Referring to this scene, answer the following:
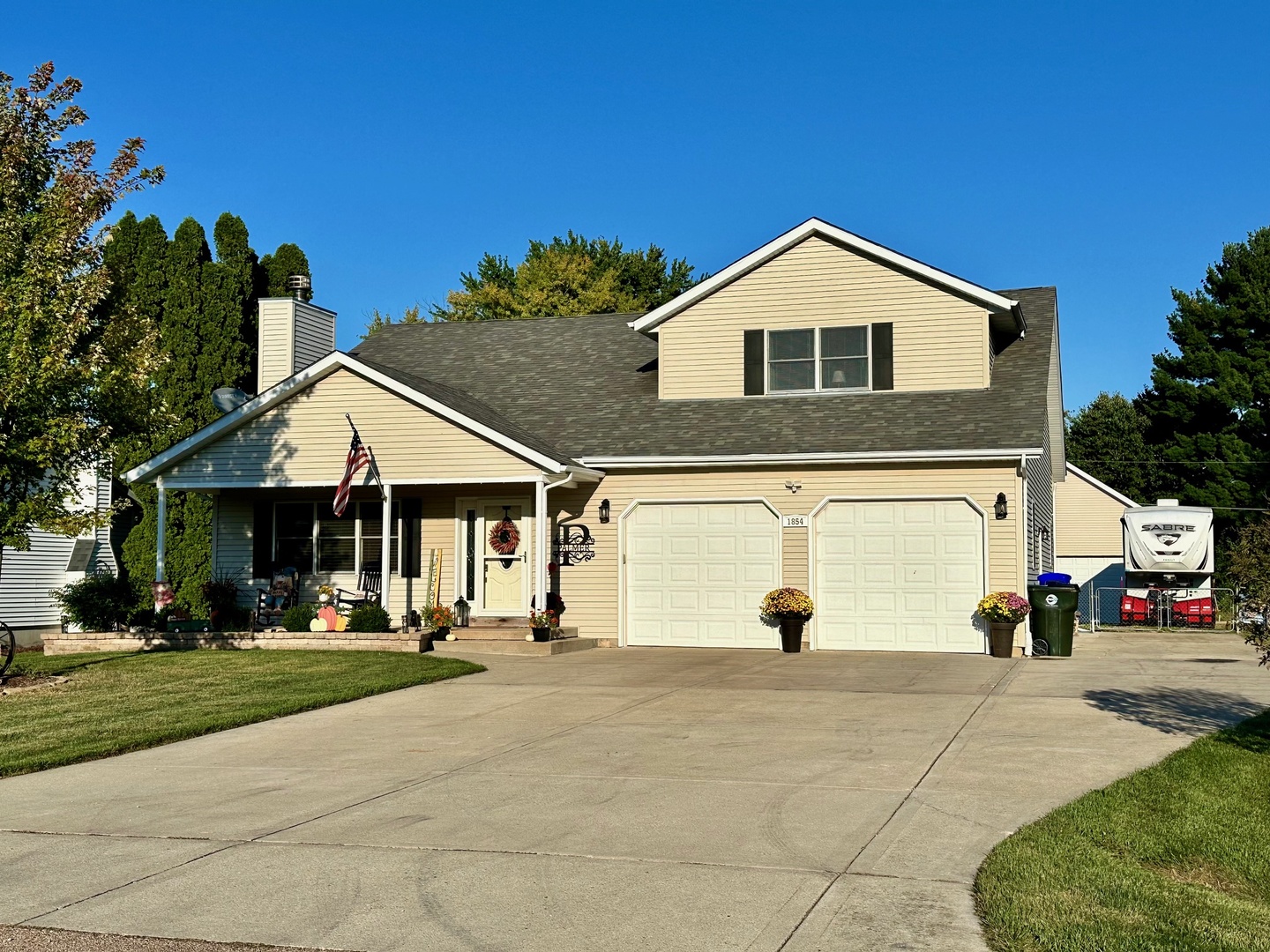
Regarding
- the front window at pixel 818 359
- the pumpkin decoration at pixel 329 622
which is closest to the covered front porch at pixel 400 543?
the pumpkin decoration at pixel 329 622

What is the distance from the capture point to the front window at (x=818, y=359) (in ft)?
70.6

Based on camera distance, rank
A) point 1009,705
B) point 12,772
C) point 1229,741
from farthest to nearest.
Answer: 1. point 1009,705
2. point 1229,741
3. point 12,772

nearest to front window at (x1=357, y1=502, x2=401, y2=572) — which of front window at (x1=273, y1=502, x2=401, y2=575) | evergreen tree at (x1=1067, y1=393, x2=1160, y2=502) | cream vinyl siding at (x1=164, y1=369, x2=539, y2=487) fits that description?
front window at (x1=273, y1=502, x2=401, y2=575)

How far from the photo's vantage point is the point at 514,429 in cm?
2077

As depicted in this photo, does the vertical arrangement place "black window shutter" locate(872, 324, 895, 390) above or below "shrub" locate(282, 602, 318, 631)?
above

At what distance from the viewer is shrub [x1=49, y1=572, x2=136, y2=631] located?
21562mm

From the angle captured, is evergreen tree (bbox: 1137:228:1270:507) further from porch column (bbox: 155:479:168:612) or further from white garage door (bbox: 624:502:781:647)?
porch column (bbox: 155:479:168:612)

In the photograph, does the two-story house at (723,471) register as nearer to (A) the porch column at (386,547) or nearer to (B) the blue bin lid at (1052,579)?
(A) the porch column at (386,547)

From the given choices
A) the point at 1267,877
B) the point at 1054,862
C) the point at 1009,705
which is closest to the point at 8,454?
the point at 1009,705

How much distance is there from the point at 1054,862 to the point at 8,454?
12309 mm

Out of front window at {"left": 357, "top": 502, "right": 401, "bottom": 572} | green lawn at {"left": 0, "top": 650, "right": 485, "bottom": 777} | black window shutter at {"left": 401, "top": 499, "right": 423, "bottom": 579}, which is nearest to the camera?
green lawn at {"left": 0, "top": 650, "right": 485, "bottom": 777}

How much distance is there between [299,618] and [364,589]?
205 cm

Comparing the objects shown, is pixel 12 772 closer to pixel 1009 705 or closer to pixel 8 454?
pixel 8 454

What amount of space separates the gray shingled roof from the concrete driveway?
5908 mm
